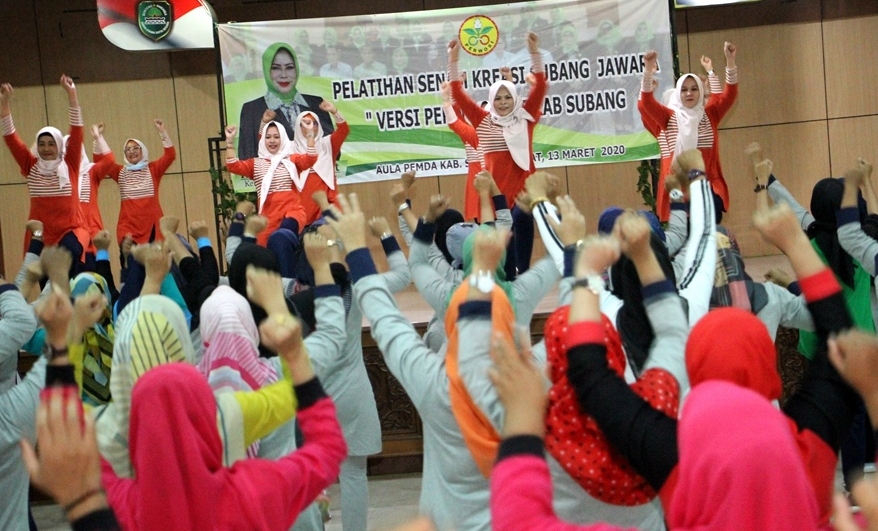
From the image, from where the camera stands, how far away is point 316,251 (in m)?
1.91

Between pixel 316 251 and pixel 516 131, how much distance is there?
13.7 ft

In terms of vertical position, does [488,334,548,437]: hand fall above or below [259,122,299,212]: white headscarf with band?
below

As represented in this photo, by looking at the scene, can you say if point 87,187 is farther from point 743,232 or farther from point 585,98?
point 743,232

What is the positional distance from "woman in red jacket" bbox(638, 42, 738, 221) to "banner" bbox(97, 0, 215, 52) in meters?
3.84

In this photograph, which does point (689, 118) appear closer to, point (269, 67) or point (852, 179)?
point (852, 179)

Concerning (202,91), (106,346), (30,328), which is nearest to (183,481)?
(30,328)

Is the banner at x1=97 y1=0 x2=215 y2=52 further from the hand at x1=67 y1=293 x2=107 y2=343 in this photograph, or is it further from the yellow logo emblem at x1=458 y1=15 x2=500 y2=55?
the hand at x1=67 y1=293 x2=107 y2=343

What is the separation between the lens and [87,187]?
22.4 feet

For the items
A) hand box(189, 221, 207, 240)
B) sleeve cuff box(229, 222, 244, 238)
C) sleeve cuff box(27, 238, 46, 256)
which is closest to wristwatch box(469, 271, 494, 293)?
hand box(189, 221, 207, 240)

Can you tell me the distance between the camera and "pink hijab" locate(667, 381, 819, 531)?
1.00 m

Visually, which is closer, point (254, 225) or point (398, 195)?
point (254, 225)

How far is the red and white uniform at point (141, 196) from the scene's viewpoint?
6980mm

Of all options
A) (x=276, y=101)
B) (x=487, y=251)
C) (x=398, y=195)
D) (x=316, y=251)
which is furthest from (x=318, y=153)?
(x=487, y=251)

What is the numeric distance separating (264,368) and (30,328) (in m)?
0.87
